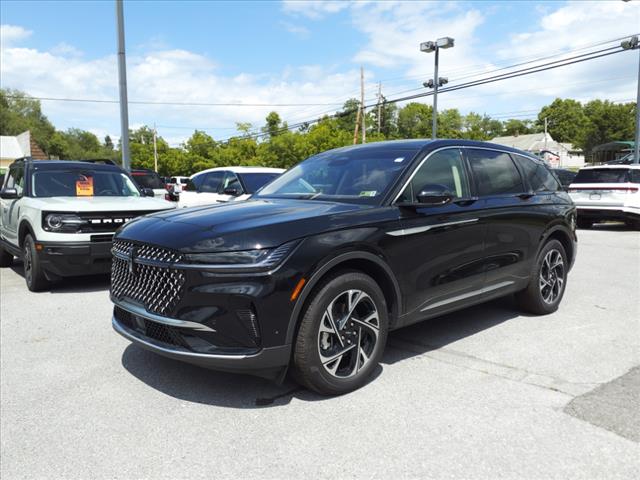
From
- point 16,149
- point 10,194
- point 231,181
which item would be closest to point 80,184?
point 10,194

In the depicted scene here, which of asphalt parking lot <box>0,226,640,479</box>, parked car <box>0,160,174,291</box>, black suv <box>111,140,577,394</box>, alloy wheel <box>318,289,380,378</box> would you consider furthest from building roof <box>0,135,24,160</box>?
alloy wheel <box>318,289,380,378</box>

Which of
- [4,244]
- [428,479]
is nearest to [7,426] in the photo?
[428,479]

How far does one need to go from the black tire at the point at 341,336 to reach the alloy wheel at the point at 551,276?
2.62m

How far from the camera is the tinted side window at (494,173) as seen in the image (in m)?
4.96

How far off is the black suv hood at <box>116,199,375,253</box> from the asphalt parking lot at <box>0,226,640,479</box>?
43.2 inches

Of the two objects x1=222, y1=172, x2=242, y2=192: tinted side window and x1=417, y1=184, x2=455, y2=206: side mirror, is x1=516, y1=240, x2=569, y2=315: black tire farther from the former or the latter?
x1=222, y1=172, x2=242, y2=192: tinted side window

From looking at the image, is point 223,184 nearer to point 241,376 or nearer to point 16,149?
point 241,376

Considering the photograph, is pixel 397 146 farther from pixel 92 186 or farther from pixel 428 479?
pixel 92 186

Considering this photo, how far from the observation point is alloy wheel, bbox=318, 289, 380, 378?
3.55m

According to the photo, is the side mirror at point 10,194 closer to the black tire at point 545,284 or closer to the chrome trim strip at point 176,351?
the chrome trim strip at point 176,351

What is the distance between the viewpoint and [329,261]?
348 cm

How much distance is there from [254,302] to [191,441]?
0.87 metres

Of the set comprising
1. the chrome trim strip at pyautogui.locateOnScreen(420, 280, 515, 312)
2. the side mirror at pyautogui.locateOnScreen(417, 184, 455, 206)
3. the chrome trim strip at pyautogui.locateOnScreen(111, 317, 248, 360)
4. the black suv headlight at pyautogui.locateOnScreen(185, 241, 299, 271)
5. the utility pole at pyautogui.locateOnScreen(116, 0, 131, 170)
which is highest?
the utility pole at pyautogui.locateOnScreen(116, 0, 131, 170)

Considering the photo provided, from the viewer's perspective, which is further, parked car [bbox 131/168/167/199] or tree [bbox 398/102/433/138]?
tree [bbox 398/102/433/138]
